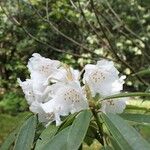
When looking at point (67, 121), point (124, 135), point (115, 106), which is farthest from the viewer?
point (115, 106)

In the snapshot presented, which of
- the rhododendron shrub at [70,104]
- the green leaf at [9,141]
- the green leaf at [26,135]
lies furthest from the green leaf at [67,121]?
the green leaf at [9,141]

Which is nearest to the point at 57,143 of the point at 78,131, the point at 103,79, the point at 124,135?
the point at 78,131

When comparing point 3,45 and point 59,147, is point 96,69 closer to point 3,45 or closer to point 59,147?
point 59,147

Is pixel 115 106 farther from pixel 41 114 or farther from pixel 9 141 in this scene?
pixel 9 141

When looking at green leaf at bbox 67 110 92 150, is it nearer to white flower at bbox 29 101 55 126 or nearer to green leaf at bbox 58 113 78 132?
green leaf at bbox 58 113 78 132

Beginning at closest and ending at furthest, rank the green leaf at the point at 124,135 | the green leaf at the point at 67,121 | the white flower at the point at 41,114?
the green leaf at the point at 124,135 → the green leaf at the point at 67,121 → the white flower at the point at 41,114

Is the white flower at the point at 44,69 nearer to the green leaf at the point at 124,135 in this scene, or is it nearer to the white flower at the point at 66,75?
the white flower at the point at 66,75

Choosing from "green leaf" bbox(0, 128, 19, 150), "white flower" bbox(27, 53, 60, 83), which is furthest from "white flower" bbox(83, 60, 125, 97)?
"green leaf" bbox(0, 128, 19, 150)

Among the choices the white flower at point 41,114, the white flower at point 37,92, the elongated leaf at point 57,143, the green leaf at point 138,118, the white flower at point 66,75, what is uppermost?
the white flower at point 66,75
